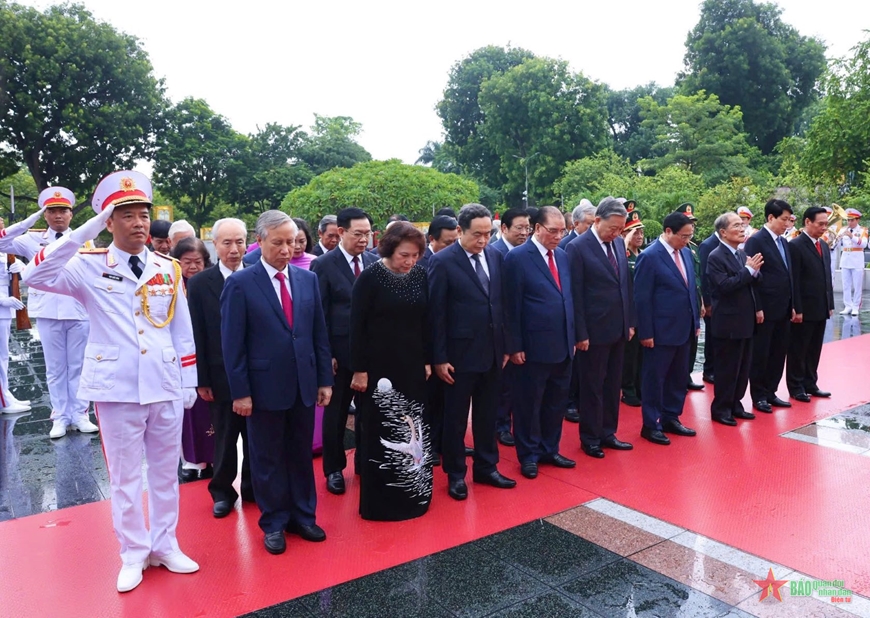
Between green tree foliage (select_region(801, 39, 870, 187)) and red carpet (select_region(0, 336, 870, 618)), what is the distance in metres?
19.4

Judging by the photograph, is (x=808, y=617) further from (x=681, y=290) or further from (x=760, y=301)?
(x=760, y=301)

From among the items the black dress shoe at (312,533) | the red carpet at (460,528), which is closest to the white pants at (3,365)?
the red carpet at (460,528)

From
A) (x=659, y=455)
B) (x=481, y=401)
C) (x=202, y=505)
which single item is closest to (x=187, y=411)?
(x=202, y=505)

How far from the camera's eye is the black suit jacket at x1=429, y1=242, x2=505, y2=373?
415 cm

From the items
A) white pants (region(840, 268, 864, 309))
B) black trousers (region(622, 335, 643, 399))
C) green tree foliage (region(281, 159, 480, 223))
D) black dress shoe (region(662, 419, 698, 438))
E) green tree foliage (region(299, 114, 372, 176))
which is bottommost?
black dress shoe (region(662, 419, 698, 438))

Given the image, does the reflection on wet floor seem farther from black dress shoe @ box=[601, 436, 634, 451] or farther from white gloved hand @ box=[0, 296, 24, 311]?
black dress shoe @ box=[601, 436, 634, 451]

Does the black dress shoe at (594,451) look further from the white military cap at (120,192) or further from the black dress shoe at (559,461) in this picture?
the white military cap at (120,192)

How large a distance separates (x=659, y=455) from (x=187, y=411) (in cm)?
338

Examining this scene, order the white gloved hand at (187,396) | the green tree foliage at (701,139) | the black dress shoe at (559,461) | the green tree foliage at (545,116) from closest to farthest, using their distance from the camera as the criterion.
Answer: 1. the white gloved hand at (187,396)
2. the black dress shoe at (559,461)
3. the green tree foliage at (701,139)
4. the green tree foliage at (545,116)

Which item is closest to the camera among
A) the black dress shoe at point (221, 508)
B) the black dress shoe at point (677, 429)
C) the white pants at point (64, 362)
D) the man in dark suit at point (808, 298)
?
the black dress shoe at point (221, 508)

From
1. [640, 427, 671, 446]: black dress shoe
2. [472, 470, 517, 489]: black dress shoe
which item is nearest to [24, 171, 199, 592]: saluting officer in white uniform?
[472, 470, 517, 489]: black dress shoe

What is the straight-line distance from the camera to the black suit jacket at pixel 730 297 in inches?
214

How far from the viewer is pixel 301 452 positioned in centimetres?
366

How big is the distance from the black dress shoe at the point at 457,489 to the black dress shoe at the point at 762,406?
10.5 ft
